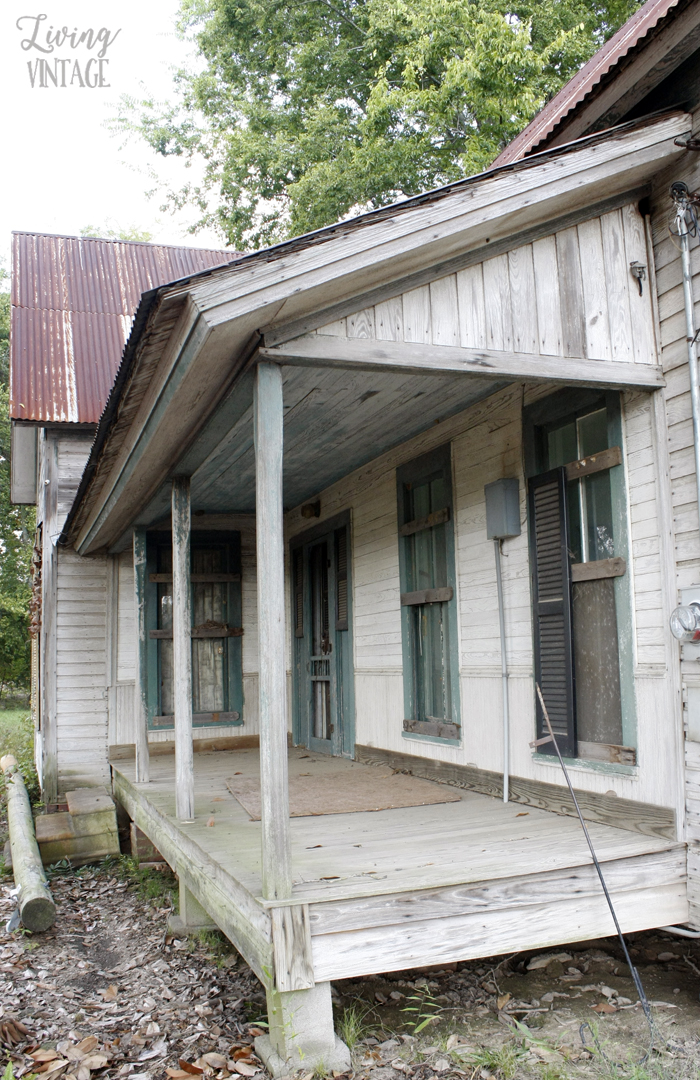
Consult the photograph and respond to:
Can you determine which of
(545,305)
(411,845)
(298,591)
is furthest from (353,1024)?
(298,591)

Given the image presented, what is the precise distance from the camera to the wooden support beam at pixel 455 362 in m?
3.23

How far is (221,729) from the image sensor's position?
859 cm

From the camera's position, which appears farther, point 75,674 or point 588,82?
point 75,674

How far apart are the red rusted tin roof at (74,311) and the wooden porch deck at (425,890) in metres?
6.20

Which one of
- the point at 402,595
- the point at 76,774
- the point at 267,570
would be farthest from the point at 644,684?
the point at 76,774

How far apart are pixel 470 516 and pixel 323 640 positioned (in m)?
2.98

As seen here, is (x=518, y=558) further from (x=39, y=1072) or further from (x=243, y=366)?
(x=39, y=1072)

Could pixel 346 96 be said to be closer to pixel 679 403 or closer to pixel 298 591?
pixel 298 591

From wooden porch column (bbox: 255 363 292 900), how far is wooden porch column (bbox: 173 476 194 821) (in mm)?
1831

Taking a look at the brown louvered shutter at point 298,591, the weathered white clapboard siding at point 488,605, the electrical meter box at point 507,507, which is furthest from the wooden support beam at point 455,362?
the brown louvered shutter at point 298,591

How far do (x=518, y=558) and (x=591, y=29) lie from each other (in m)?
13.3

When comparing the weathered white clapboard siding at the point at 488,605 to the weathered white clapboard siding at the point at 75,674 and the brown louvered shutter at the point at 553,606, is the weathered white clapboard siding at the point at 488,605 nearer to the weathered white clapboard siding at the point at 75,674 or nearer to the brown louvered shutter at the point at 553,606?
the brown louvered shutter at the point at 553,606

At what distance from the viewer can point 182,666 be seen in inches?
194

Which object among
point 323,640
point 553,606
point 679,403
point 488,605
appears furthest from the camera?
point 323,640
